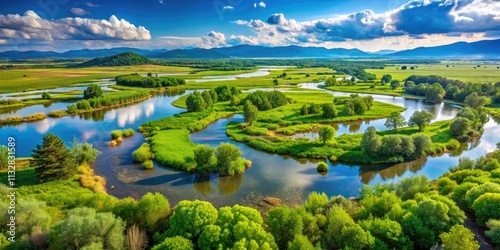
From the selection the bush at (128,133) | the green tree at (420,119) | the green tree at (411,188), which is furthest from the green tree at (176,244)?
the green tree at (420,119)

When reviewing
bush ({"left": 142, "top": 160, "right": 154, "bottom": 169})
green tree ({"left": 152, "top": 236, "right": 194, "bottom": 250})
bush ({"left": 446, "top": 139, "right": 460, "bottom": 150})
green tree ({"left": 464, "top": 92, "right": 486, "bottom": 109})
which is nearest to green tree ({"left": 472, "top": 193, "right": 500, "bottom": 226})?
green tree ({"left": 152, "top": 236, "right": 194, "bottom": 250})

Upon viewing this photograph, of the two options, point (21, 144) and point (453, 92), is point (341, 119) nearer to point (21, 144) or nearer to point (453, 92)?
point (453, 92)

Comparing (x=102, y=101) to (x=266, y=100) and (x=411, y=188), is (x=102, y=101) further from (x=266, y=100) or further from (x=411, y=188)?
(x=411, y=188)

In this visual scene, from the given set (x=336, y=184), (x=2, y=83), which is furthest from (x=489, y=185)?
(x=2, y=83)

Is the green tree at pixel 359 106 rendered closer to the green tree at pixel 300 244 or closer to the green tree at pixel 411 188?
the green tree at pixel 411 188

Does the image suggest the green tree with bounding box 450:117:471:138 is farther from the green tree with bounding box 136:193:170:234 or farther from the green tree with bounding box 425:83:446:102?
the green tree with bounding box 136:193:170:234

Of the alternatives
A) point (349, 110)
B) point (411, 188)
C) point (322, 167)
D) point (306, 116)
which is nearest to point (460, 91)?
point (349, 110)
